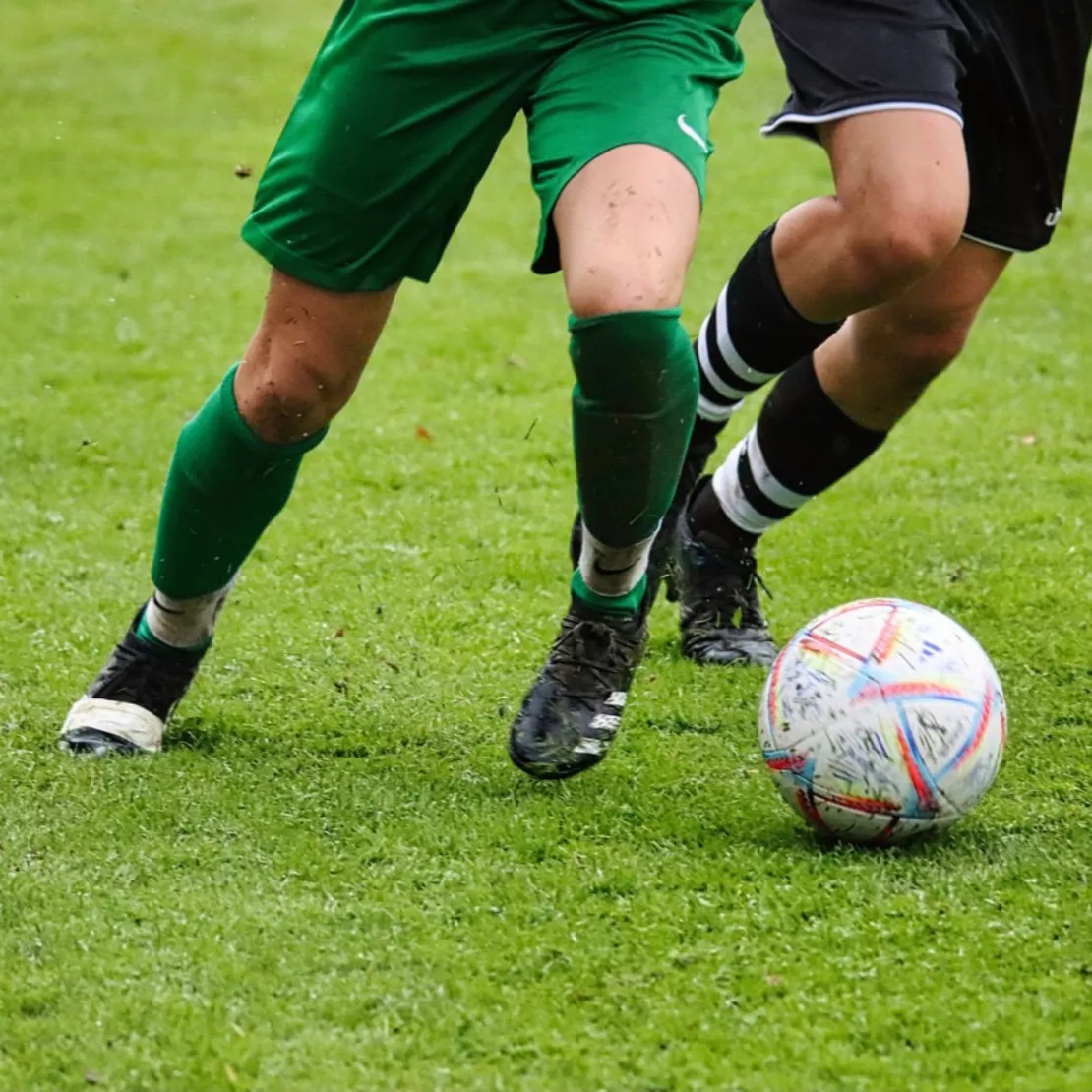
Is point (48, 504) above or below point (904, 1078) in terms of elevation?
below

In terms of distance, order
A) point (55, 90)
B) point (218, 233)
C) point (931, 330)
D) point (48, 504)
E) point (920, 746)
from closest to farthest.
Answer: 1. point (920, 746)
2. point (931, 330)
3. point (48, 504)
4. point (218, 233)
5. point (55, 90)

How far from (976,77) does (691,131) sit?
79 centimetres

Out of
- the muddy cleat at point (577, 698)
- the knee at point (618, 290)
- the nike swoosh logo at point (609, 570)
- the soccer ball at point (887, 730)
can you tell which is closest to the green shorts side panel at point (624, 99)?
the knee at point (618, 290)

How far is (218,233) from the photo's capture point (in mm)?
9445

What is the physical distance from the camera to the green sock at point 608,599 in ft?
10.9

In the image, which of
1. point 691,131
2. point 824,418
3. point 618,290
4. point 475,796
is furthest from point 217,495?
point 824,418

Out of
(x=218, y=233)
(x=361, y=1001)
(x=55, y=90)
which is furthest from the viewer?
(x=55, y=90)

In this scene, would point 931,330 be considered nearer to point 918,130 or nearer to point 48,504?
point 918,130

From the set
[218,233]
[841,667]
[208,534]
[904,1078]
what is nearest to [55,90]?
[218,233]

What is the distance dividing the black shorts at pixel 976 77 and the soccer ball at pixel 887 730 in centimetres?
90

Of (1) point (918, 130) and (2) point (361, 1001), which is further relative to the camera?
(1) point (918, 130)

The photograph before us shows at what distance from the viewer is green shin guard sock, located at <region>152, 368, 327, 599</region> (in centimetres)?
A: 345

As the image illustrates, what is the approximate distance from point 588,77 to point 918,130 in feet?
1.83

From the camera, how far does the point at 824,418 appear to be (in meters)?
4.07
